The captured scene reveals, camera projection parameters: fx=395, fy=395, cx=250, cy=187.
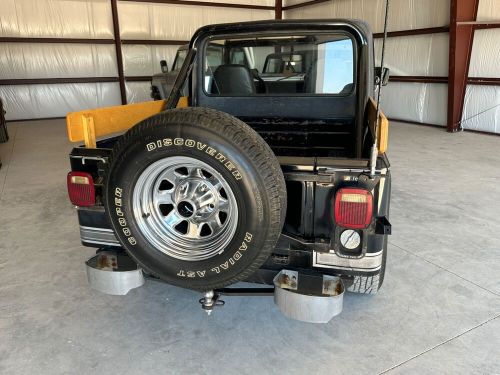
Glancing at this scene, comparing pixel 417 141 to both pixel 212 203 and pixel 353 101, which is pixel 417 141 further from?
pixel 212 203

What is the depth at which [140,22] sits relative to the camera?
1250 cm

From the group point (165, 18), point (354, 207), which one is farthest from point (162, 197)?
point (165, 18)

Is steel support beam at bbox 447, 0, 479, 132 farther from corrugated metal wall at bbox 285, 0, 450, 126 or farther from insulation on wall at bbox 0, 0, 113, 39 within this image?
insulation on wall at bbox 0, 0, 113, 39

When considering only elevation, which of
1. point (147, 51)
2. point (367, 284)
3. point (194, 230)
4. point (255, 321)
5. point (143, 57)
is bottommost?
point (255, 321)

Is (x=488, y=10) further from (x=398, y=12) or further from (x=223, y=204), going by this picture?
(x=223, y=204)

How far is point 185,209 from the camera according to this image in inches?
79.7

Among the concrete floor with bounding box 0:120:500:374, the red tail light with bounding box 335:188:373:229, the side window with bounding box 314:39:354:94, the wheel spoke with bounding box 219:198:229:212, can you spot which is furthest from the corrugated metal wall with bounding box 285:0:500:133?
the wheel spoke with bounding box 219:198:229:212

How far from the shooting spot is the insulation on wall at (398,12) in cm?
909

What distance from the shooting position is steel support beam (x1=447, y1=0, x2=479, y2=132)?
8273 mm

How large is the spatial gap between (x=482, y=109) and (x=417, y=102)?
67.8 inches

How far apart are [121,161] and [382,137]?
1.24 meters

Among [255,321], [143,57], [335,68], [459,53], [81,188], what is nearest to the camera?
[81,188]

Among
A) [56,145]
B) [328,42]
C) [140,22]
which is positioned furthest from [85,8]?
[328,42]

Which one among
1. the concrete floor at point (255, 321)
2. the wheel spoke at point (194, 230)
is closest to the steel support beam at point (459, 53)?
the concrete floor at point (255, 321)
